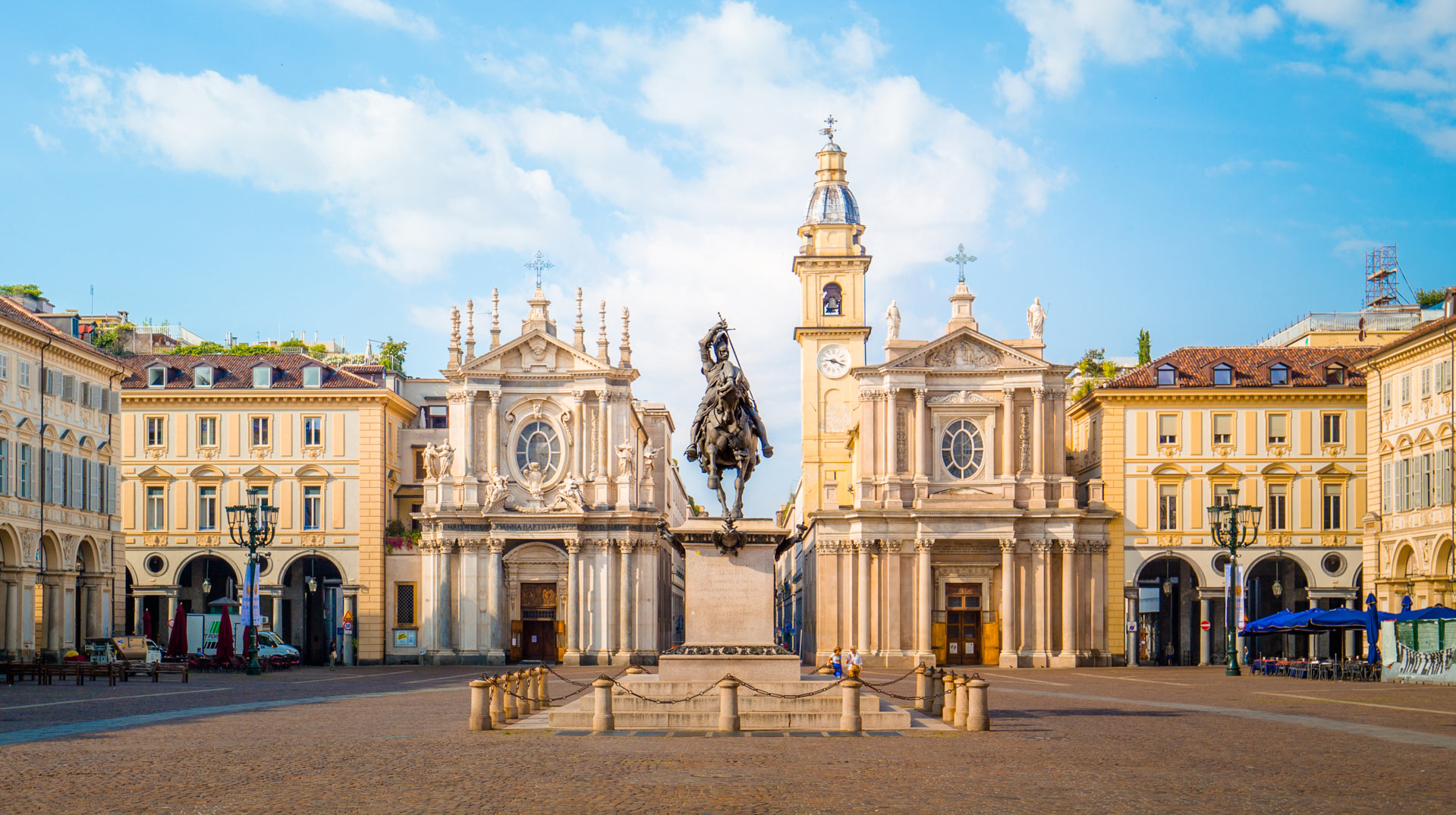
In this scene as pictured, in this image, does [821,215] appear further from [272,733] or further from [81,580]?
[272,733]

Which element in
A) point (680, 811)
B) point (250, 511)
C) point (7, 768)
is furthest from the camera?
point (250, 511)

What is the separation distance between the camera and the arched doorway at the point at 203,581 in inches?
3019

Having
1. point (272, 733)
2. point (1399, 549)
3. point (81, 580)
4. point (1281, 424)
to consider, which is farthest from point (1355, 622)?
point (81, 580)

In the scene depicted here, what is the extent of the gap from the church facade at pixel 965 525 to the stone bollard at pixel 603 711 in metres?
47.2

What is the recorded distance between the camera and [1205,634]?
7269 cm

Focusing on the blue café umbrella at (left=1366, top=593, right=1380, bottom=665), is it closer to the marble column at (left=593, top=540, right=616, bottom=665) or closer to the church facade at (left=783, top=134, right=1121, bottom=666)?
the church facade at (left=783, top=134, right=1121, bottom=666)

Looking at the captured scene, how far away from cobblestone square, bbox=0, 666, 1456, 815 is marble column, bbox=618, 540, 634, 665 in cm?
4012

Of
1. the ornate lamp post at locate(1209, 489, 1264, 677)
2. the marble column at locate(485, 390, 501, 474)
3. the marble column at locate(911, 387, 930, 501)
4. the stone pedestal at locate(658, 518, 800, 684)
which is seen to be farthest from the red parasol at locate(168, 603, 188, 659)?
the ornate lamp post at locate(1209, 489, 1264, 677)

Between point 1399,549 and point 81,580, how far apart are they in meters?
51.5

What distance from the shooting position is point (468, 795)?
707 inches

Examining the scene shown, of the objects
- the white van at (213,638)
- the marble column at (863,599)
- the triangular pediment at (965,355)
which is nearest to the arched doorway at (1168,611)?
the triangular pediment at (965,355)

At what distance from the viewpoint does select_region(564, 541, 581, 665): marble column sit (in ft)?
249

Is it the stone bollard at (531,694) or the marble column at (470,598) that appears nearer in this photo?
the stone bollard at (531,694)

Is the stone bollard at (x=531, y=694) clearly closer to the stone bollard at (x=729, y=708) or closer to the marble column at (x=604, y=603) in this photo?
the stone bollard at (x=729, y=708)
